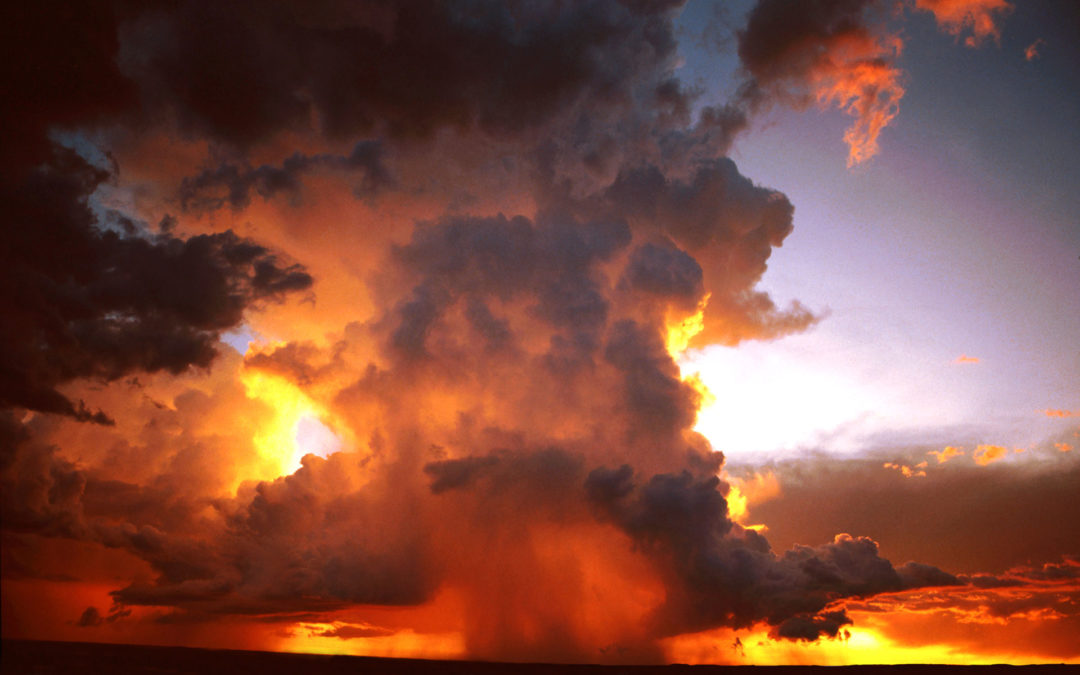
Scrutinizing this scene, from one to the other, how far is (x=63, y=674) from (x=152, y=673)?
31.3m

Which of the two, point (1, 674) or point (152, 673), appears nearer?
point (1, 674)

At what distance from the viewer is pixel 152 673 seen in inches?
7298

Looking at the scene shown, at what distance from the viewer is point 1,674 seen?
162 m

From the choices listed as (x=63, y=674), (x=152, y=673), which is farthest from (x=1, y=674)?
(x=152, y=673)

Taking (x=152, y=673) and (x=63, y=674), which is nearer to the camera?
(x=63, y=674)

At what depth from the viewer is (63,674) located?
158 meters

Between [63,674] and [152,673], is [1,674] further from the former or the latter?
[152,673]

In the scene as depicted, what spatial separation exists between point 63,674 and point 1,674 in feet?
65.0

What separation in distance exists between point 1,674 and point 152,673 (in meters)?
35.9
